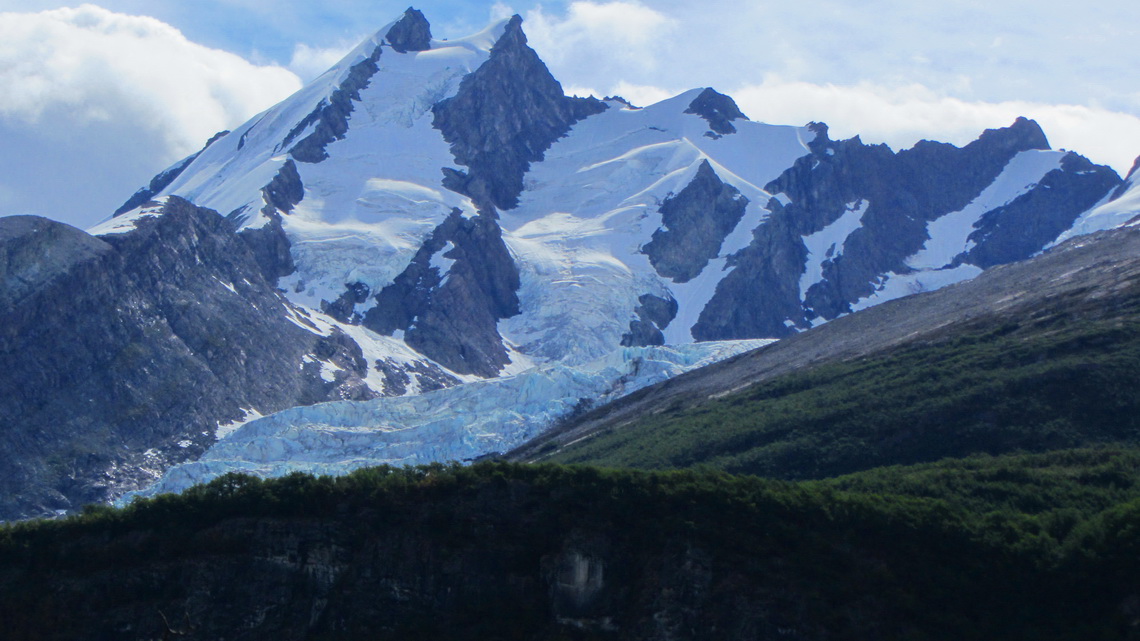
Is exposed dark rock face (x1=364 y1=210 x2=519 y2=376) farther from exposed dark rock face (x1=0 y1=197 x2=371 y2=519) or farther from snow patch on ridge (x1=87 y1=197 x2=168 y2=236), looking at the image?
snow patch on ridge (x1=87 y1=197 x2=168 y2=236)

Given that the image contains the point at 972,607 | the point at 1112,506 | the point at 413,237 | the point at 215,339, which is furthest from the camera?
the point at 413,237

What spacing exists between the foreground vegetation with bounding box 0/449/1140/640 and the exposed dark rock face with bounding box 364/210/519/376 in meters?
117

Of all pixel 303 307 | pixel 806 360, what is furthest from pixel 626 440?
pixel 303 307

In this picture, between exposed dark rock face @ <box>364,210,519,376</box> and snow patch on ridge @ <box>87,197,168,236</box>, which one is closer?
snow patch on ridge @ <box>87,197,168,236</box>

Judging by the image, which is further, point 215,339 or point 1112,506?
point 215,339

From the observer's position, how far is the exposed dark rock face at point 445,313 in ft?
593

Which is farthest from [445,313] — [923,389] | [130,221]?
[923,389]

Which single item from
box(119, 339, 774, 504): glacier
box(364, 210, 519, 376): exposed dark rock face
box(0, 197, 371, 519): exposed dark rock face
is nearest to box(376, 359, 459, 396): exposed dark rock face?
box(0, 197, 371, 519): exposed dark rock face

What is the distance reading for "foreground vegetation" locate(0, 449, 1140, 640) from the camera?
5344 cm

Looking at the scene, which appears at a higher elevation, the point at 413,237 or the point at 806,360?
the point at 413,237

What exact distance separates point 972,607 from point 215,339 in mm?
117182

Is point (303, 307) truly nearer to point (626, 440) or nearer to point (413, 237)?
point (413, 237)

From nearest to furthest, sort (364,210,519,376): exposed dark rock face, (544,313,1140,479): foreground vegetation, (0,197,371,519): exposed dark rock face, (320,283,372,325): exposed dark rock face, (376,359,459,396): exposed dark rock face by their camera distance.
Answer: (544,313,1140,479): foreground vegetation, (0,197,371,519): exposed dark rock face, (376,359,459,396): exposed dark rock face, (320,283,372,325): exposed dark rock face, (364,210,519,376): exposed dark rock face

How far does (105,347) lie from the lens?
497ft
